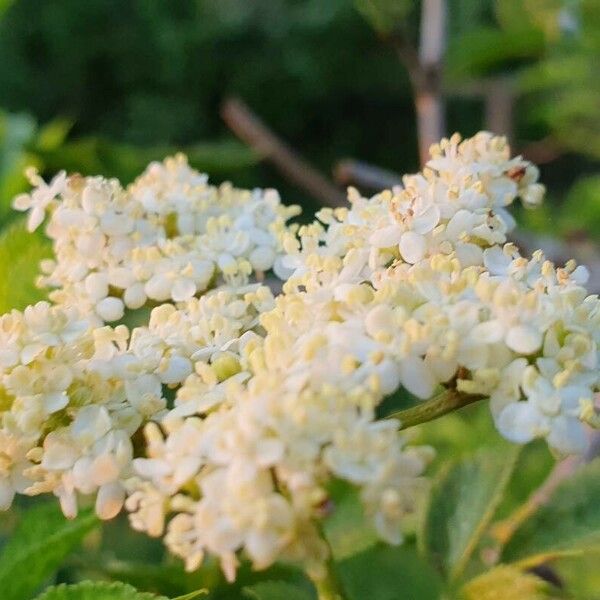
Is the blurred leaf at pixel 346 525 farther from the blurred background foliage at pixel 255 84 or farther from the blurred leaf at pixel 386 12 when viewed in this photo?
the blurred background foliage at pixel 255 84

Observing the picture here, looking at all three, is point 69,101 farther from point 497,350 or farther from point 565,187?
point 497,350

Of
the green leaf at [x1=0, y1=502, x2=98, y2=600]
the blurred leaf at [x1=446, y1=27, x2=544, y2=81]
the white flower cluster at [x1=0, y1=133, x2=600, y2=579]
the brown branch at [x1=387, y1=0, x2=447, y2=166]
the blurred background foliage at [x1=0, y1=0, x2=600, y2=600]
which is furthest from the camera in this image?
the blurred background foliage at [x1=0, y1=0, x2=600, y2=600]

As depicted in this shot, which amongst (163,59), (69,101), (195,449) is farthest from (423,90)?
(69,101)

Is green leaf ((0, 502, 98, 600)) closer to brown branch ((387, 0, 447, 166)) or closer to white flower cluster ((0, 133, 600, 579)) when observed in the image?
white flower cluster ((0, 133, 600, 579))

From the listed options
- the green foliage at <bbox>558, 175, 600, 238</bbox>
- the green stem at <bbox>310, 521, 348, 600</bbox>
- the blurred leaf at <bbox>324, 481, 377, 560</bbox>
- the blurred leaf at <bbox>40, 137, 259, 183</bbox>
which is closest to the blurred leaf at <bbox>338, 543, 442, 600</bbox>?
the blurred leaf at <bbox>324, 481, 377, 560</bbox>

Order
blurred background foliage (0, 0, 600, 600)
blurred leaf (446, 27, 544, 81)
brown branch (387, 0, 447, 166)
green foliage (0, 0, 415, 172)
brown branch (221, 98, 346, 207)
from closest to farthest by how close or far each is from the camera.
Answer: brown branch (387, 0, 447, 166) < brown branch (221, 98, 346, 207) < blurred leaf (446, 27, 544, 81) < blurred background foliage (0, 0, 600, 600) < green foliage (0, 0, 415, 172)

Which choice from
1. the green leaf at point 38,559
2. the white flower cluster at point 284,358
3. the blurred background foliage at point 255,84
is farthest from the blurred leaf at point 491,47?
the green leaf at point 38,559
